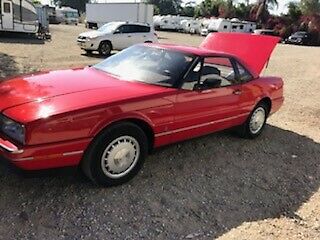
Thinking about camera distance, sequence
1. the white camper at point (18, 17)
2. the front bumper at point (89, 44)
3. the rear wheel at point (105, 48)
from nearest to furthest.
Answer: the front bumper at point (89, 44)
the rear wheel at point (105, 48)
the white camper at point (18, 17)

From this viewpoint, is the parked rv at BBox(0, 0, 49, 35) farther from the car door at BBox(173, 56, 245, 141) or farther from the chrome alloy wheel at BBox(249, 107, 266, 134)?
the car door at BBox(173, 56, 245, 141)

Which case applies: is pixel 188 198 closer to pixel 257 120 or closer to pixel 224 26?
pixel 257 120

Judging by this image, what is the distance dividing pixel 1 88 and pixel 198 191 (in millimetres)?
2401

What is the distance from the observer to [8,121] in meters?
3.59

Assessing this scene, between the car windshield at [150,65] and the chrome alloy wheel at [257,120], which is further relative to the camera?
the chrome alloy wheel at [257,120]

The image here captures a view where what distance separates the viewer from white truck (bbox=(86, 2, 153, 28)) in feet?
108

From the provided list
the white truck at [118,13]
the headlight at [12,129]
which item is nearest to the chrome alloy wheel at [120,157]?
the headlight at [12,129]

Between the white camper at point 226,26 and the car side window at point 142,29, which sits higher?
the car side window at point 142,29

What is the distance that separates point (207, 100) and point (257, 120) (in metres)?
1.59

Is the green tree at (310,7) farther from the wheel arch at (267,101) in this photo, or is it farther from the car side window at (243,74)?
the car side window at (243,74)

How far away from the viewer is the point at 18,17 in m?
21.8

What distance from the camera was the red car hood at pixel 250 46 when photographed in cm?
729

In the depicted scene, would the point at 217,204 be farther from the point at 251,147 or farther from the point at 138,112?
the point at 251,147

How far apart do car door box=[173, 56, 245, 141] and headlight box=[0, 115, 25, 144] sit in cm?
177
